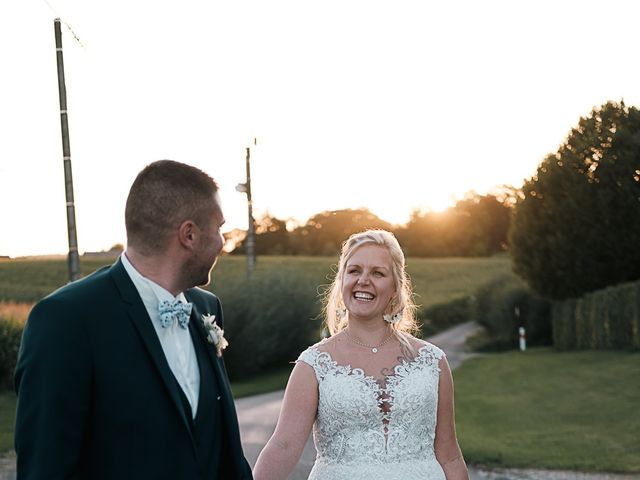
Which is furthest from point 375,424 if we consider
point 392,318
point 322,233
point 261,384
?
point 322,233

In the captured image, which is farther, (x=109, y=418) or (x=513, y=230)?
(x=513, y=230)

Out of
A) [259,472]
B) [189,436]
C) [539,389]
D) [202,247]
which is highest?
[202,247]

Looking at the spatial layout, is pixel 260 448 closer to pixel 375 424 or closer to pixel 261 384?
pixel 375 424

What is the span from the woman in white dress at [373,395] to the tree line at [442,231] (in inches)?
3178

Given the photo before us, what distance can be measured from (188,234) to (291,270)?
31033 mm

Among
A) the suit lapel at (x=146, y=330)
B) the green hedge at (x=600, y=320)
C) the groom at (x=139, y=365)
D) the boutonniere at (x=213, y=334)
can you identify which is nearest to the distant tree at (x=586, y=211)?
the green hedge at (x=600, y=320)

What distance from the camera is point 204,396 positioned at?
11.1 feet

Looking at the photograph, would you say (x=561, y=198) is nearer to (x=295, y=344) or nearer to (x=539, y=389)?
(x=295, y=344)

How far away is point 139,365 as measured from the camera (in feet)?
10.6

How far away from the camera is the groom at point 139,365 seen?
305cm

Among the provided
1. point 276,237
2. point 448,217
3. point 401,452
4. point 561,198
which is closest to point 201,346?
point 401,452

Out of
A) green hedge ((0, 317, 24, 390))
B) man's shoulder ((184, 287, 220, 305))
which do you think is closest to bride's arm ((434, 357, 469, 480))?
man's shoulder ((184, 287, 220, 305))

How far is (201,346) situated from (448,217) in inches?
3936

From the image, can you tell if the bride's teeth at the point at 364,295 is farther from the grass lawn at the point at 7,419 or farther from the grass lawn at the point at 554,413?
the grass lawn at the point at 7,419
